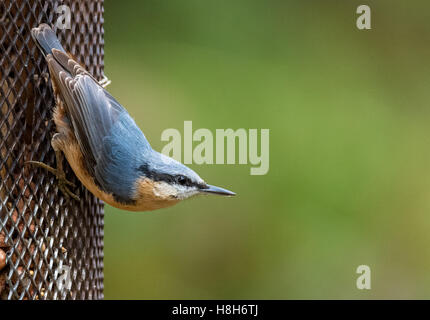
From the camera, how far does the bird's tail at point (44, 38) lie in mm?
3346

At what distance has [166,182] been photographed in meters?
3.48

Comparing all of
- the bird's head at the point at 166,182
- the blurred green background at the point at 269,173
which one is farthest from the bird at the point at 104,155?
the blurred green background at the point at 269,173

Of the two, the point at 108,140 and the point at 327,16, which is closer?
the point at 108,140

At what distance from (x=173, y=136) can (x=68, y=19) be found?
188 cm

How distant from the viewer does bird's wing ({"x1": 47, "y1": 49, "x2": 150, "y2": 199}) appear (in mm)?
3420

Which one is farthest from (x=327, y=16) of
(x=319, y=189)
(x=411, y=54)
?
(x=319, y=189)

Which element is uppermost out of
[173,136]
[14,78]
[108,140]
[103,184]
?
[173,136]

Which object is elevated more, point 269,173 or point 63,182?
point 269,173

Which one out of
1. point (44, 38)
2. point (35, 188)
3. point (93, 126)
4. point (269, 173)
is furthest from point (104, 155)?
point (269, 173)

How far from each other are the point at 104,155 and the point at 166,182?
33cm

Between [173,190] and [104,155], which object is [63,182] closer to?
[104,155]

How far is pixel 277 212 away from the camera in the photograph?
550 cm

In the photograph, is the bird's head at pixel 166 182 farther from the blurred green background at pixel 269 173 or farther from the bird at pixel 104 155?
the blurred green background at pixel 269 173

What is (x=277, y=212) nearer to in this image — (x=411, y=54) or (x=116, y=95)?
(x=116, y=95)
